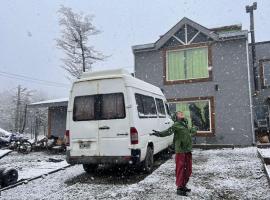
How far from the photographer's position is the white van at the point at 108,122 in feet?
25.7

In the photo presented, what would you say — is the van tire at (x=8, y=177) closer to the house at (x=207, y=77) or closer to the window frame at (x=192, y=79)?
the house at (x=207, y=77)

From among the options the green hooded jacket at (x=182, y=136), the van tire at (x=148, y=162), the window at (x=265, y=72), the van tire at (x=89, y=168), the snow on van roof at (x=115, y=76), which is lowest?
the van tire at (x=89, y=168)

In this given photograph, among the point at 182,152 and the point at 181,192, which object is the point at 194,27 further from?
the point at 181,192

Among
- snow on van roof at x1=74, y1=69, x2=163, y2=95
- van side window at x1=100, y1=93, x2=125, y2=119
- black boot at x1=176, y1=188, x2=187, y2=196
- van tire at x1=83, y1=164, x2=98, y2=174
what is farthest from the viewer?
van tire at x1=83, y1=164, x2=98, y2=174

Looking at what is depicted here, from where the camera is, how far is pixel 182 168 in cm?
656

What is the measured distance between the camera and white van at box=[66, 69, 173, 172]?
7.84 metres

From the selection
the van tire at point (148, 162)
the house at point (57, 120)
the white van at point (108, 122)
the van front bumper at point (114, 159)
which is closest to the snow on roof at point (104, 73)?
the white van at point (108, 122)

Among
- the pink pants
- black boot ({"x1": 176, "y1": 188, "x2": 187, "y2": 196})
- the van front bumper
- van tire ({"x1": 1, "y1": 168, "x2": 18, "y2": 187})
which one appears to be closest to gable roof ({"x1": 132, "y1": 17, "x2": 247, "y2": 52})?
the van front bumper

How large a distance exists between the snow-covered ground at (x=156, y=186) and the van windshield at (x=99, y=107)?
5.68 ft

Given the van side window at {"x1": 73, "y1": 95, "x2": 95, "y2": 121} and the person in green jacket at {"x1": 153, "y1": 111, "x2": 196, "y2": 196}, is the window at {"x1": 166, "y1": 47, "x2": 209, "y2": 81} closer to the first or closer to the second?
the van side window at {"x1": 73, "y1": 95, "x2": 95, "y2": 121}

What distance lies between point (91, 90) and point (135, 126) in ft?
5.35

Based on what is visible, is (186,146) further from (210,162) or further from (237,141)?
(237,141)

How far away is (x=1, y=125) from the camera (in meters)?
87.6

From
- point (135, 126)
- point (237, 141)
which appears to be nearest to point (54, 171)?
point (135, 126)
